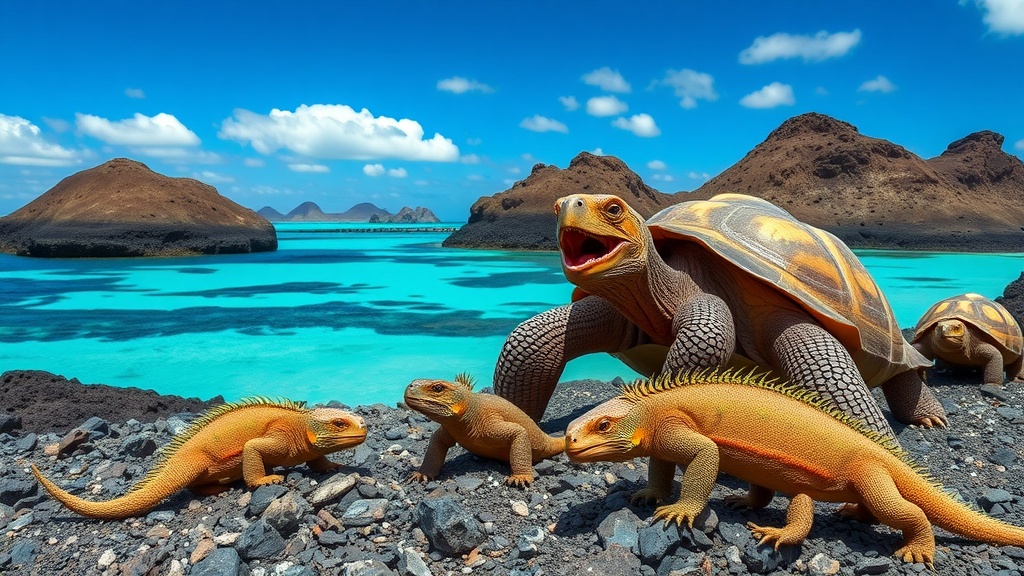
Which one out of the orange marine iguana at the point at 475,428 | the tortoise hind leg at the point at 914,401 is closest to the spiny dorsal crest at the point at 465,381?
the orange marine iguana at the point at 475,428

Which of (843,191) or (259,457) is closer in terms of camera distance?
(259,457)

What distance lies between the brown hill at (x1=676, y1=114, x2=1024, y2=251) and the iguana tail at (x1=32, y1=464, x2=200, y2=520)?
77.7 metres

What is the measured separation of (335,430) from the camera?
4.17m

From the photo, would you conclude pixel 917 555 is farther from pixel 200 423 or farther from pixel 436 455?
pixel 200 423

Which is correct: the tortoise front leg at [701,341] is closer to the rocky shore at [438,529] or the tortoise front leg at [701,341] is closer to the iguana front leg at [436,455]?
the rocky shore at [438,529]

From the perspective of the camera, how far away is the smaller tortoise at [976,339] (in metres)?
8.48

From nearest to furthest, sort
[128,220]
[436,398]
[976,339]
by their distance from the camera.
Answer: [436,398], [976,339], [128,220]

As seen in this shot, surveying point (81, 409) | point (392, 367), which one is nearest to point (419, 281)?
point (392, 367)

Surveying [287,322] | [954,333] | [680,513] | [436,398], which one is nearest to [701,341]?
[680,513]

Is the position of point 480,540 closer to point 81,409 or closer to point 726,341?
point 726,341

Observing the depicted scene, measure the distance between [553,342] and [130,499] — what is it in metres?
3.18

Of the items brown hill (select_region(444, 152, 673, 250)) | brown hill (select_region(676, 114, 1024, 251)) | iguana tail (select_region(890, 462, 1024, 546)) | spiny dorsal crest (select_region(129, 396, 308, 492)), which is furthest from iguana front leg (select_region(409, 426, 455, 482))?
brown hill (select_region(676, 114, 1024, 251))

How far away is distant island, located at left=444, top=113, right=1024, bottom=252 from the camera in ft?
239

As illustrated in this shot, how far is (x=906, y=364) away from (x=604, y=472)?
3076mm
